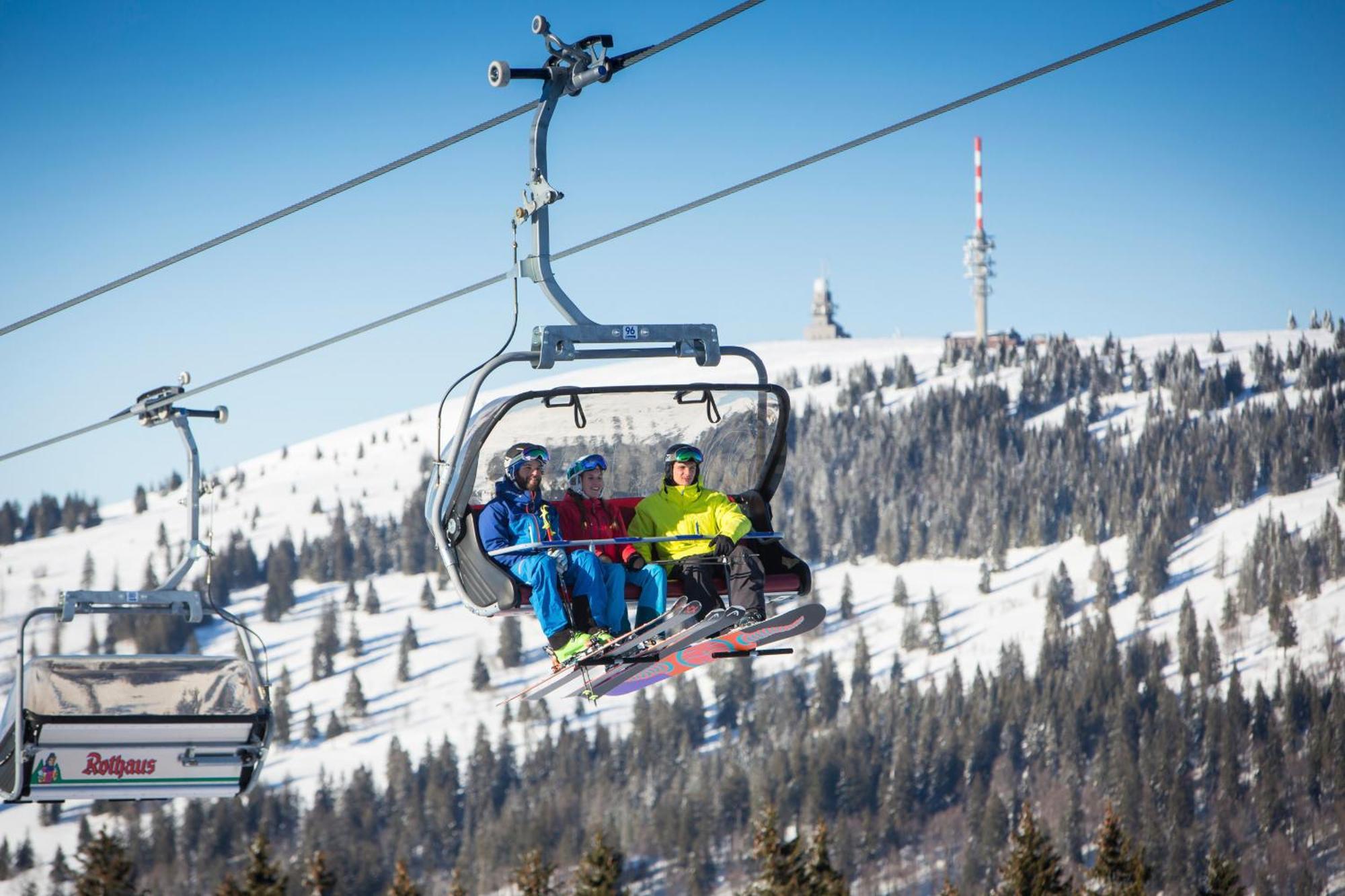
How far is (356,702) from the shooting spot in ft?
531

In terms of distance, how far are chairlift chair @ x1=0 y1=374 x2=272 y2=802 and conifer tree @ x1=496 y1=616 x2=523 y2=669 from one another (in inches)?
5810

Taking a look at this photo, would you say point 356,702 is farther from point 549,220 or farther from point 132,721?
point 549,220

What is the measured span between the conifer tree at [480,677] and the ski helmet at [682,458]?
15112 cm

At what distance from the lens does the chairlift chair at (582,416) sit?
1141cm

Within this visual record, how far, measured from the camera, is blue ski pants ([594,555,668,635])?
1275 centimetres

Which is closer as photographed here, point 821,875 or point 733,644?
point 733,644

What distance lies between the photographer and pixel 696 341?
38.5 feet

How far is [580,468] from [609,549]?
0.59 metres

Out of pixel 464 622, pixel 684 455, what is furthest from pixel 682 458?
pixel 464 622

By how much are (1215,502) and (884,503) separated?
32.7m

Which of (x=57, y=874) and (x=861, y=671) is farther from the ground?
(x=861, y=671)

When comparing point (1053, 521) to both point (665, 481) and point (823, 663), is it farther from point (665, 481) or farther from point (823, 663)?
point (665, 481)

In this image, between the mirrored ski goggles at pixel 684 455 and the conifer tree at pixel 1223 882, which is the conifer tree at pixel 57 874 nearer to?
the conifer tree at pixel 1223 882

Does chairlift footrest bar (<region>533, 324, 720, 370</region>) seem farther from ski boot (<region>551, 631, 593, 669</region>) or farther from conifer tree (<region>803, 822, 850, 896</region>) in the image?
conifer tree (<region>803, 822, 850, 896</region>)
